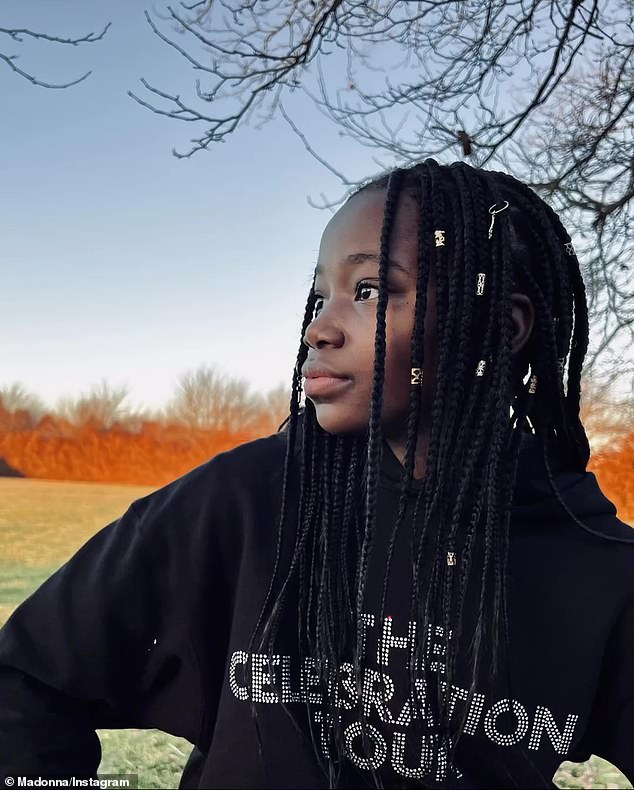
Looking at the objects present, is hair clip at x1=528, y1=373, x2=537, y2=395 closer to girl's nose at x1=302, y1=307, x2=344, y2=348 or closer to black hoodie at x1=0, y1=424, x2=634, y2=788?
black hoodie at x1=0, y1=424, x2=634, y2=788

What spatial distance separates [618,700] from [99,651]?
85 cm

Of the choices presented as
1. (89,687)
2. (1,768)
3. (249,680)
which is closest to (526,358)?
(249,680)

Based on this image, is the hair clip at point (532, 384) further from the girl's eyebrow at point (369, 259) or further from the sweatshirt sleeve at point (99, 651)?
the sweatshirt sleeve at point (99, 651)

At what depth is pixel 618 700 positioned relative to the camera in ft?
4.01

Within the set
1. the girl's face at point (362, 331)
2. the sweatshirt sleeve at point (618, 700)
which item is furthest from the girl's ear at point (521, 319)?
the sweatshirt sleeve at point (618, 700)

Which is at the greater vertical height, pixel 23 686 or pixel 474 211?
pixel 474 211

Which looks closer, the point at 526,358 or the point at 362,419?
the point at 362,419

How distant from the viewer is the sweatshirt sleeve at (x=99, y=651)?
3.87 feet

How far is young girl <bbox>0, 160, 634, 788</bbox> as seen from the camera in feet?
3.72

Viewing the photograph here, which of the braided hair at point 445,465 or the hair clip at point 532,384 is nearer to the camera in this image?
the braided hair at point 445,465

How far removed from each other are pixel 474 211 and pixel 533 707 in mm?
795

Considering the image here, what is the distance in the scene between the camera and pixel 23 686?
119 cm

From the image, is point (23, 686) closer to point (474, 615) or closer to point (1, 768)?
point (1, 768)

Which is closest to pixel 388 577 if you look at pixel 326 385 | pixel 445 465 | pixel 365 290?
pixel 445 465
